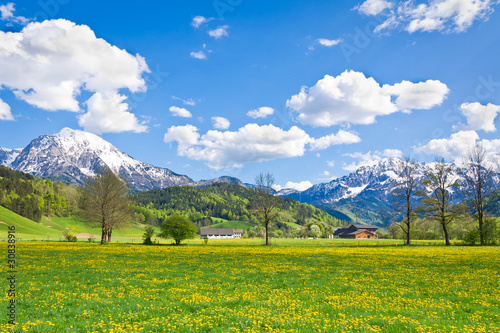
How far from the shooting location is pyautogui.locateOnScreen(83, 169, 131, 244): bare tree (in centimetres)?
6988

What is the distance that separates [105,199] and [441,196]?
75387 mm

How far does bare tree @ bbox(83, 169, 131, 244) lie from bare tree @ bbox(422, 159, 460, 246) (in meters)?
70.3

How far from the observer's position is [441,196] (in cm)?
6378

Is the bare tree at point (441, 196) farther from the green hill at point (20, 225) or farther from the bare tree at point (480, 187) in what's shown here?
the green hill at point (20, 225)

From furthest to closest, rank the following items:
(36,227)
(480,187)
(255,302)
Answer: (36,227)
(480,187)
(255,302)

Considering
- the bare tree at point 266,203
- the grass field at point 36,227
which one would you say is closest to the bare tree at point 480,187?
the bare tree at point 266,203

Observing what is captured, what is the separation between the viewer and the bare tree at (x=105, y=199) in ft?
229

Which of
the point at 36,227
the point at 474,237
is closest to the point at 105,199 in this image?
the point at 474,237

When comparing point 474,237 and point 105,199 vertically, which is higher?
point 105,199

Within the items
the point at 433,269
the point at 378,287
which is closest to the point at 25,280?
the point at 378,287

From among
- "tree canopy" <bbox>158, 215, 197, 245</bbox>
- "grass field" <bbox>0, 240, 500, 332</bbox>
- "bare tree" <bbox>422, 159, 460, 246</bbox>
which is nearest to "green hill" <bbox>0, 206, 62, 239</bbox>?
"tree canopy" <bbox>158, 215, 197, 245</bbox>

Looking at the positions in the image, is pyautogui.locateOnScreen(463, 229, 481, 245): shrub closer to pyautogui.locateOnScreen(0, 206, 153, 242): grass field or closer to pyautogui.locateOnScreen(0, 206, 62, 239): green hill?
pyautogui.locateOnScreen(0, 206, 153, 242): grass field

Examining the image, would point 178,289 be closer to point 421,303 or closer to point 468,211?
Answer: point 421,303

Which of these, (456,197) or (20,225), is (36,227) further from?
(456,197)
